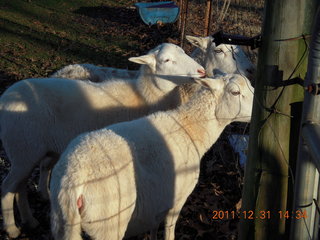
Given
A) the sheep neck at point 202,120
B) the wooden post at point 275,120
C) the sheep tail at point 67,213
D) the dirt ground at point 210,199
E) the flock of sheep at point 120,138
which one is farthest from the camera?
the dirt ground at point 210,199

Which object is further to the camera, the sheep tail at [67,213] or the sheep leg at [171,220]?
the sheep leg at [171,220]

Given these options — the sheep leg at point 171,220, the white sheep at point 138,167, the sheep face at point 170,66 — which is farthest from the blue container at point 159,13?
the sheep leg at point 171,220

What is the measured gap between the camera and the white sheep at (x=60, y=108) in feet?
13.2

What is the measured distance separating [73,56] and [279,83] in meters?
9.25

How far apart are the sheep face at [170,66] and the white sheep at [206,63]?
63 centimetres

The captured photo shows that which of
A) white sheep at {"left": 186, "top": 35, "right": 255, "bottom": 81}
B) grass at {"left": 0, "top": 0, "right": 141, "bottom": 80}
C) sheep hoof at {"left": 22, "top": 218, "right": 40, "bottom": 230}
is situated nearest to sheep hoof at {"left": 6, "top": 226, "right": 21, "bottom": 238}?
sheep hoof at {"left": 22, "top": 218, "right": 40, "bottom": 230}

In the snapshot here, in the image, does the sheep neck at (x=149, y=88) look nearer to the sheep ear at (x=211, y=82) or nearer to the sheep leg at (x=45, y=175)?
the sheep ear at (x=211, y=82)

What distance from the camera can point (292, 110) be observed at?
2090 mm

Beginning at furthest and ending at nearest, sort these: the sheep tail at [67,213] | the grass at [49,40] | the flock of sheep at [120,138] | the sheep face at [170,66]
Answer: the grass at [49,40] < the sheep face at [170,66] < the flock of sheep at [120,138] < the sheep tail at [67,213]

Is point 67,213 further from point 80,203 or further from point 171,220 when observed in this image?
point 171,220

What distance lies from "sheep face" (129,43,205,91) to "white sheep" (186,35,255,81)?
50cm

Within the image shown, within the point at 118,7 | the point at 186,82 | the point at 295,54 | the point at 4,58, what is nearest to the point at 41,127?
the point at 186,82

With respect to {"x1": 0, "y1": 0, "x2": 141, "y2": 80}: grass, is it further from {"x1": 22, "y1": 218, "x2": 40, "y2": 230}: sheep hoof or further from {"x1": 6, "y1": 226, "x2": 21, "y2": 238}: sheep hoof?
{"x1": 6, "y1": 226, "x2": 21, "y2": 238}: sheep hoof

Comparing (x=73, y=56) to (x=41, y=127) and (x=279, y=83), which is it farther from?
(x=279, y=83)
